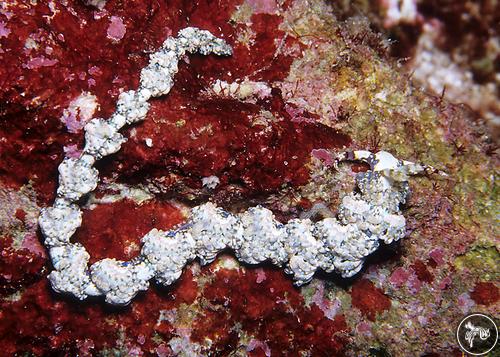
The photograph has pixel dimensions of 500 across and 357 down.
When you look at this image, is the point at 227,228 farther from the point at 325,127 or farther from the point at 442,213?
the point at 442,213

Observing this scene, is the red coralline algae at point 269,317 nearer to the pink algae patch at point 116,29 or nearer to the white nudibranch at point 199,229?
the white nudibranch at point 199,229

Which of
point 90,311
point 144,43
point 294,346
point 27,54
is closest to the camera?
point 27,54

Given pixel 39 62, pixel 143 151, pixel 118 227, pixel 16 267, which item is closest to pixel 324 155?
pixel 143 151

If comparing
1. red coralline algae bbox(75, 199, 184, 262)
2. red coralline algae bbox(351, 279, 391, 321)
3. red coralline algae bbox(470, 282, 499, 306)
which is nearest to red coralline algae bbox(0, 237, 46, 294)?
red coralline algae bbox(75, 199, 184, 262)

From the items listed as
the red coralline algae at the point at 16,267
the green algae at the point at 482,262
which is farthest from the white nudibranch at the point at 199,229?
the green algae at the point at 482,262

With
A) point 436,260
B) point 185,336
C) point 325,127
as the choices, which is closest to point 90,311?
point 185,336
